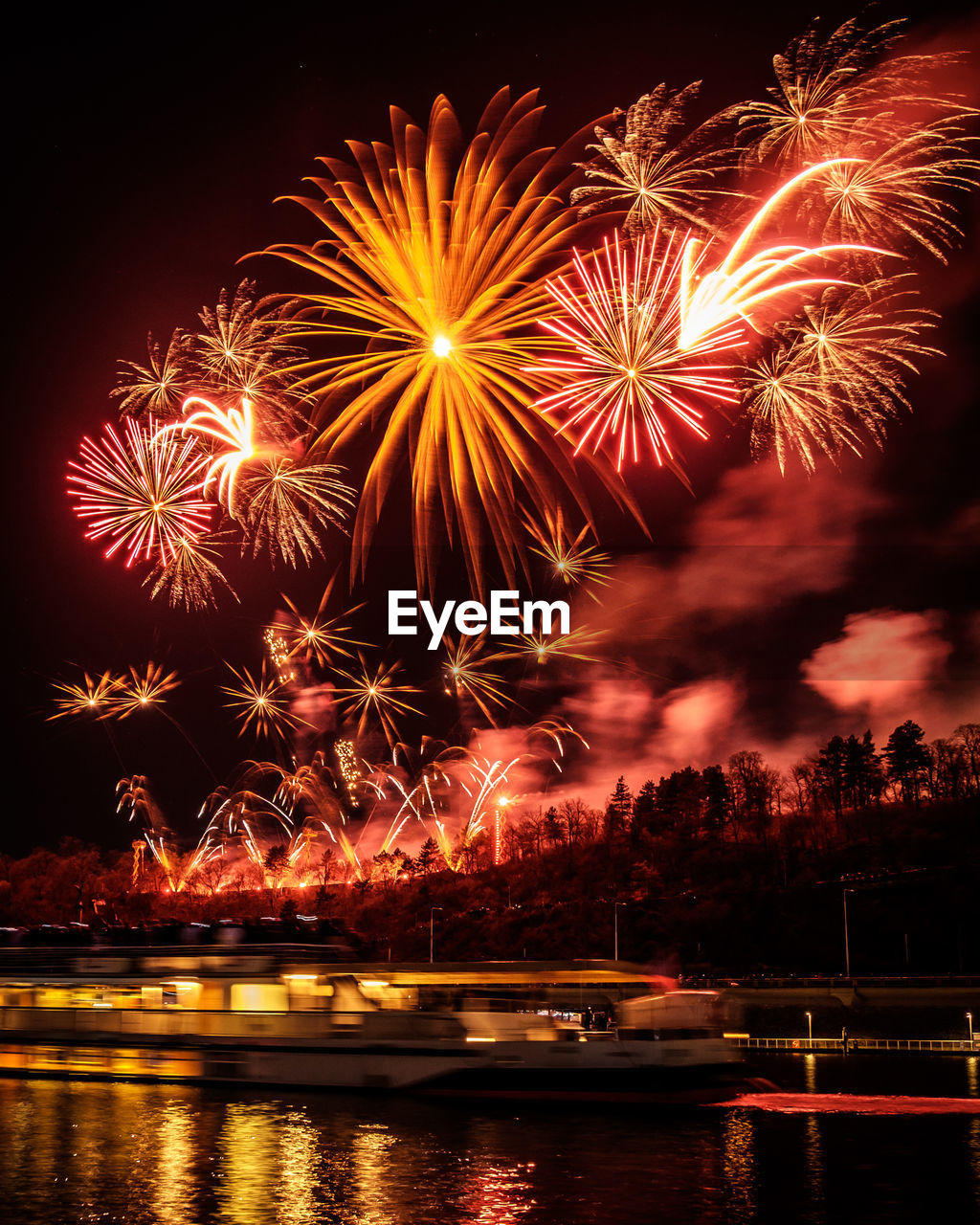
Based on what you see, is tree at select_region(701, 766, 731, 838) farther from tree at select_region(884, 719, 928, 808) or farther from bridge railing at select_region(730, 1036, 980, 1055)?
bridge railing at select_region(730, 1036, 980, 1055)

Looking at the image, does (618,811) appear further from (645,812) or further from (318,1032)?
(318,1032)

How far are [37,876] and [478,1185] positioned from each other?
99898 mm

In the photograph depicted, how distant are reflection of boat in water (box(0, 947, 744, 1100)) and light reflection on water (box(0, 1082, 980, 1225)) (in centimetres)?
86

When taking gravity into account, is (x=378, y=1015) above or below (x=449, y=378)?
below

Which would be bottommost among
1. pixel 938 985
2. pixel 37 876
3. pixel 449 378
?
pixel 938 985

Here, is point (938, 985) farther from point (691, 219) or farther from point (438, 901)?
point (691, 219)

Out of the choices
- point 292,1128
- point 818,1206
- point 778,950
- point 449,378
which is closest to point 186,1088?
point 292,1128

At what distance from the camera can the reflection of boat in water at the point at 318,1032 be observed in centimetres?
3048

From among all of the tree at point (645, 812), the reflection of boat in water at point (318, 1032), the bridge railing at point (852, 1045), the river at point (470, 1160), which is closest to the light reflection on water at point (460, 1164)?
the river at point (470, 1160)

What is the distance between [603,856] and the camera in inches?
4397

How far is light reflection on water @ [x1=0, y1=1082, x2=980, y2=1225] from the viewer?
1905 cm

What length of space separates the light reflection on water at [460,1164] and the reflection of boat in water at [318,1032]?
86cm

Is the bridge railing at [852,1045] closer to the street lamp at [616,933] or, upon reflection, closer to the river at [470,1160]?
the river at [470,1160]

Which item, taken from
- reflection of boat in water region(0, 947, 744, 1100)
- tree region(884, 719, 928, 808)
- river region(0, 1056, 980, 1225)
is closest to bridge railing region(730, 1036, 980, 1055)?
reflection of boat in water region(0, 947, 744, 1100)
